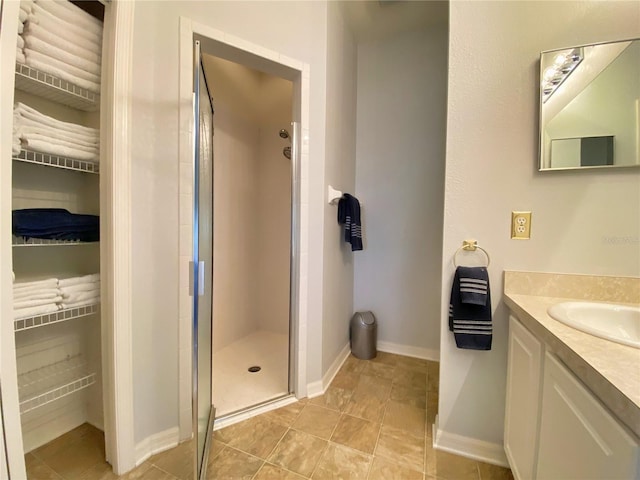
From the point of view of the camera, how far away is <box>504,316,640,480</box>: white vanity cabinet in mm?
538

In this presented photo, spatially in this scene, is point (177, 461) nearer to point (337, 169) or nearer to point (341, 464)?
point (341, 464)

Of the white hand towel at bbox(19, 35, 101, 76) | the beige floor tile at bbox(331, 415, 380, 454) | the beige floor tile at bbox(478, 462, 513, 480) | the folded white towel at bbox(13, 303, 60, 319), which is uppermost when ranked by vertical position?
the white hand towel at bbox(19, 35, 101, 76)

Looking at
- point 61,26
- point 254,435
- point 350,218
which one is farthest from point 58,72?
point 254,435

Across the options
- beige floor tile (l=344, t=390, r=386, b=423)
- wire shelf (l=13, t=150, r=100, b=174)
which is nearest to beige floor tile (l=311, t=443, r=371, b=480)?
beige floor tile (l=344, t=390, r=386, b=423)

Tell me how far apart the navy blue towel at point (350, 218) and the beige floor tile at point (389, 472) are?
4.36 feet

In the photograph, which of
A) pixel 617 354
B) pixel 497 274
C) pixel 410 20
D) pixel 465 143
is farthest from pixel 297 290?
pixel 410 20

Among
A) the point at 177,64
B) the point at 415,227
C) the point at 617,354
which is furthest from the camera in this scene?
the point at 415,227

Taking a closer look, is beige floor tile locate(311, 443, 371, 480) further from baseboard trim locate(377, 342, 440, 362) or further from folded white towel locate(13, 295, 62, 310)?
folded white towel locate(13, 295, 62, 310)

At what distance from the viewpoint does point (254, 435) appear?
145 centimetres

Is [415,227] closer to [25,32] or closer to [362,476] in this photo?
[362,476]

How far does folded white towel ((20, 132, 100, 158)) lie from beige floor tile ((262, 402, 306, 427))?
1756mm

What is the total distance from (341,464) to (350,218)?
59.9 inches

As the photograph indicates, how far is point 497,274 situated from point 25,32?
2298 mm

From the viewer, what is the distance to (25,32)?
1.00 m
